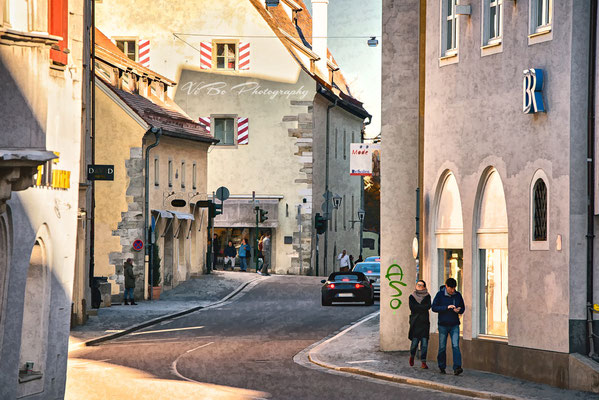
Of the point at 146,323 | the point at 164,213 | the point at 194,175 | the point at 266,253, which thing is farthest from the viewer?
the point at 266,253

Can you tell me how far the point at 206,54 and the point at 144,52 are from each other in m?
3.00

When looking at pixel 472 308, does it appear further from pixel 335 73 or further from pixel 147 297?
pixel 335 73

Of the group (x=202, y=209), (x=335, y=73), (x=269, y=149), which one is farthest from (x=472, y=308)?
(x=335, y=73)

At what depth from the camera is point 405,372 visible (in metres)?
23.7

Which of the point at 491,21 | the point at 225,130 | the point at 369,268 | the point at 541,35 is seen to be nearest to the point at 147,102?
the point at 369,268

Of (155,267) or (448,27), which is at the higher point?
(448,27)

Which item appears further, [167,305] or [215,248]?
[215,248]

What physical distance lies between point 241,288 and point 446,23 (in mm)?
26247

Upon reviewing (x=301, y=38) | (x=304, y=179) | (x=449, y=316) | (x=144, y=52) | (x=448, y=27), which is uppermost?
(x=301, y=38)

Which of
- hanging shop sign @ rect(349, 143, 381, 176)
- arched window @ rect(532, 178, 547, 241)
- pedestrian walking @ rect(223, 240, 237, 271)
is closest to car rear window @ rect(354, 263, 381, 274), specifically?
hanging shop sign @ rect(349, 143, 381, 176)

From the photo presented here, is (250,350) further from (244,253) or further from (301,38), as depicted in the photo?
(301,38)

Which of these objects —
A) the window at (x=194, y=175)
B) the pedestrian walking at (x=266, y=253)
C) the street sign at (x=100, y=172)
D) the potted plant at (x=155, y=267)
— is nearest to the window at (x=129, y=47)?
the window at (x=194, y=175)

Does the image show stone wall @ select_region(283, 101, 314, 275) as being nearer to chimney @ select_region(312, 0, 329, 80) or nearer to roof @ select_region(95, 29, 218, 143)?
chimney @ select_region(312, 0, 329, 80)

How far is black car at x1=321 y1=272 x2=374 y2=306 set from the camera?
140 feet
